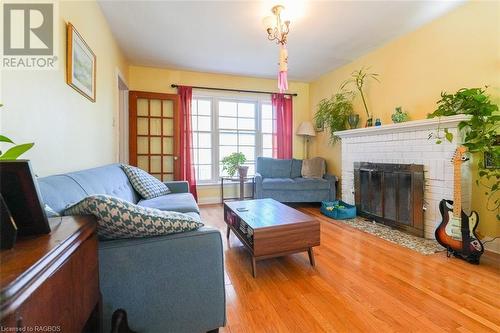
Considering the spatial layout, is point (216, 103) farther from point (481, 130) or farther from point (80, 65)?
point (481, 130)

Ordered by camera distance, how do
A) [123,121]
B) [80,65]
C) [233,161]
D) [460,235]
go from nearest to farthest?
[80,65], [460,235], [123,121], [233,161]

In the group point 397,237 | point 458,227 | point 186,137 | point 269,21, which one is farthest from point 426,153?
point 186,137

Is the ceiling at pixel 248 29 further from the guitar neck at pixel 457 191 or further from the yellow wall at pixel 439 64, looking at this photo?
the guitar neck at pixel 457 191

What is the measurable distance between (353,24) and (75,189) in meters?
3.12

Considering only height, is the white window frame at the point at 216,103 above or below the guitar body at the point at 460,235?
above

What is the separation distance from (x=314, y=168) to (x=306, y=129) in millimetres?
844

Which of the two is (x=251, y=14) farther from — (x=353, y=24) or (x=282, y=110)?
(x=282, y=110)

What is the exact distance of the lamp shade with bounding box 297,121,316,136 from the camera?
469cm

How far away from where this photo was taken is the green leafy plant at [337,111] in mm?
3869

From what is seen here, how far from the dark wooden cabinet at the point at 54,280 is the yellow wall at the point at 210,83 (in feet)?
12.1

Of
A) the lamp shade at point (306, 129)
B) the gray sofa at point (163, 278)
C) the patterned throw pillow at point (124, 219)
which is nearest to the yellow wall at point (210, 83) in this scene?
the lamp shade at point (306, 129)

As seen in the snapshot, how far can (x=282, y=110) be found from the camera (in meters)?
4.71

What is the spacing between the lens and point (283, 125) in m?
4.70

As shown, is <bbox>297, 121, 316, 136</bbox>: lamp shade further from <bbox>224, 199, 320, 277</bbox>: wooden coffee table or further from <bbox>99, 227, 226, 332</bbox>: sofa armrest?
<bbox>99, 227, 226, 332</bbox>: sofa armrest
